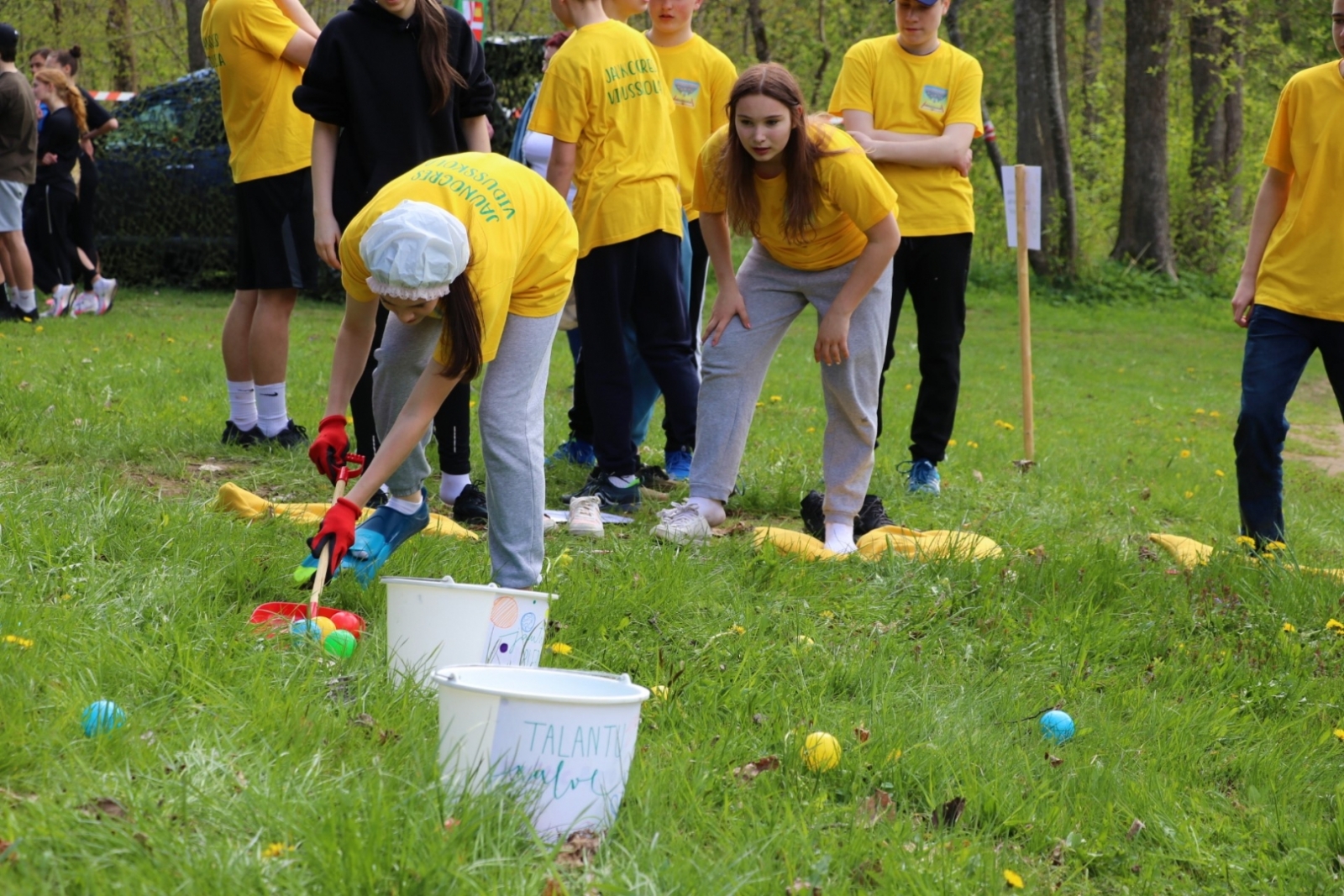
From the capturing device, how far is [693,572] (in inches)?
156

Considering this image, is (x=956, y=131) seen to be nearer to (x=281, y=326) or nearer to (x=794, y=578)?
(x=794, y=578)

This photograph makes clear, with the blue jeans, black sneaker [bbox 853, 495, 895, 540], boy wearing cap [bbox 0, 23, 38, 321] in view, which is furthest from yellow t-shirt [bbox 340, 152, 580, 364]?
boy wearing cap [bbox 0, 23, 38, 321]

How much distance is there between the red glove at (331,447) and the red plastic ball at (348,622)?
38cm

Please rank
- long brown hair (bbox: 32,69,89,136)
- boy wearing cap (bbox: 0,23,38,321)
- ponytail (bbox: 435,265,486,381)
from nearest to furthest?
1. ponytail (bbox: 435,265,486,381)
2. boy wearing cap (bbox: 0,23,38,321)
3. long brown hair (bbox: 32,69,89,136)

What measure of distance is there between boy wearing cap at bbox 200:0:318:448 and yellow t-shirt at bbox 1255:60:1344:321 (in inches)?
142

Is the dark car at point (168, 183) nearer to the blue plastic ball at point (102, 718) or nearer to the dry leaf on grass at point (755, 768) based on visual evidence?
the blue plastic ball at point (102, 718)

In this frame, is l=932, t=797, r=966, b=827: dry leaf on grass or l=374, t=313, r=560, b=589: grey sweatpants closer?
l=932, t=797, r=966, b=827: dry leaf on grass

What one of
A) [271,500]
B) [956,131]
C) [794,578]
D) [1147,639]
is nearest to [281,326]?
[271,500]

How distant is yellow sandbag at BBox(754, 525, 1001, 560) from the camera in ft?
14.3

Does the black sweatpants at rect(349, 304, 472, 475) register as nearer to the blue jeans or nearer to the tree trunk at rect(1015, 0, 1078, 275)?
the blue jeans

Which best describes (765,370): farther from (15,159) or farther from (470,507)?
(15,159)

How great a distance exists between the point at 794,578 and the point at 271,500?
189 cm

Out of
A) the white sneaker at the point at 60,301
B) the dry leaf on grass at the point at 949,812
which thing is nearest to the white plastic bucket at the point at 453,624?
the dry leaf on grass at the point at 949,812

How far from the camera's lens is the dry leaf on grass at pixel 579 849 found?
2266 millimetres
